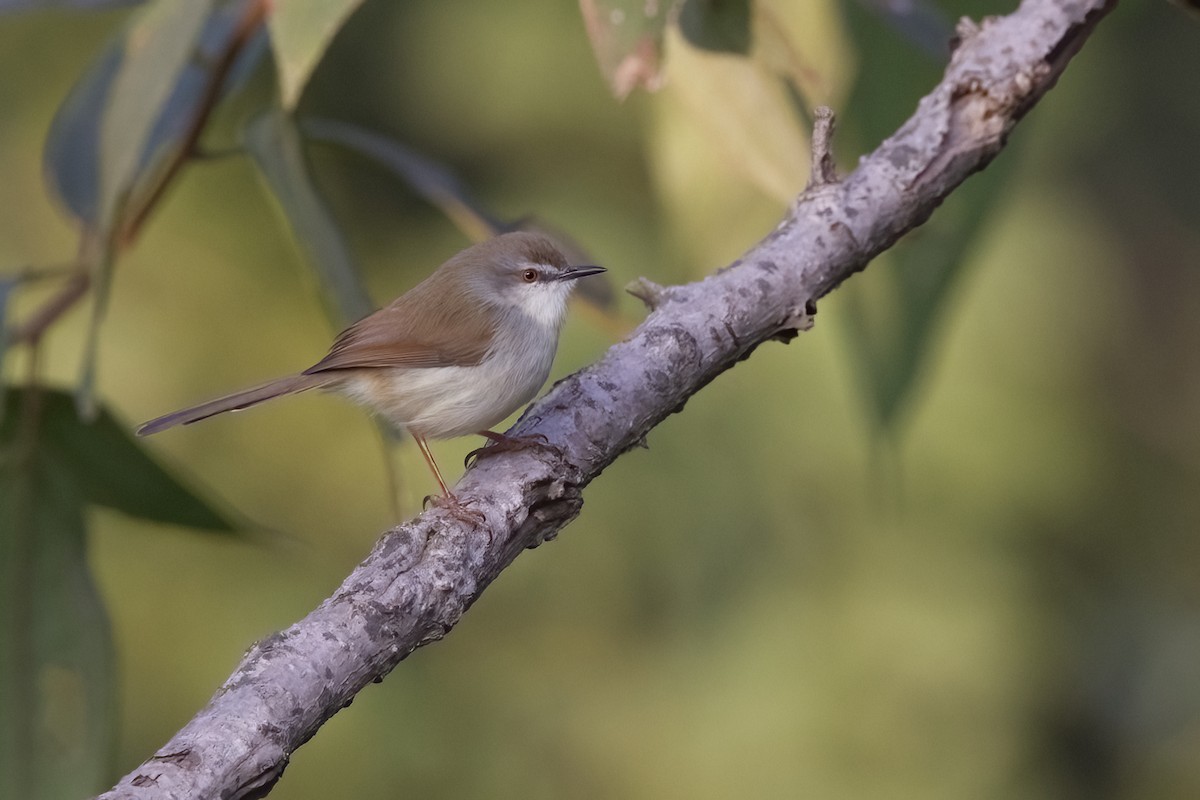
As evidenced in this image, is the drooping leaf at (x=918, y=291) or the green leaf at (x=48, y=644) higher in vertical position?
the green leaf at (x=48, y=644)

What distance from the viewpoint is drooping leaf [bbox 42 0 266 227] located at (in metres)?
2.82

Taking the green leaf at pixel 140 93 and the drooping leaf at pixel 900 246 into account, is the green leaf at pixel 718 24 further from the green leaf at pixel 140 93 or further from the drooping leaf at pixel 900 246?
the green leaf at pixel 140 93

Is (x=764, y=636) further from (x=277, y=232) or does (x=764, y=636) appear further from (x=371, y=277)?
(x=277, y=232)

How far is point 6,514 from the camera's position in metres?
2.70

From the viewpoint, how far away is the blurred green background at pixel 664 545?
4.44 metres

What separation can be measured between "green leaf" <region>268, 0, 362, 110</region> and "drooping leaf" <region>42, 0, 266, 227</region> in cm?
72

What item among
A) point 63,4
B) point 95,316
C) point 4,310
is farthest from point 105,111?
point 95,316

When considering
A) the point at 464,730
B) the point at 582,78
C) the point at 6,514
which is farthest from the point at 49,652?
the point at 582,78

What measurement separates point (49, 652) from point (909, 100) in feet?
7.41

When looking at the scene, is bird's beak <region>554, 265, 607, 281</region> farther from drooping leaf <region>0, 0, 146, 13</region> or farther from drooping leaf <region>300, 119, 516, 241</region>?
drooping leaf <region>0, 0, 146, 13</region>

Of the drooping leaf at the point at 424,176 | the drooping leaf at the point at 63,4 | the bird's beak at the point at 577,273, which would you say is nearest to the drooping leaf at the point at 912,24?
the bird's beak at the point at 577,273

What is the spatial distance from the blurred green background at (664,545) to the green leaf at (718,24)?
1.67m

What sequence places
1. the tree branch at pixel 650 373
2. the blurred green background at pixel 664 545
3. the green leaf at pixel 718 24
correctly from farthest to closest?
the blurred green background at pixel 664 545 < the green leaf at pixel 718 24 < the tree branch at pixel 650 373

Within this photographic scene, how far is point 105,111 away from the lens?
9.10 ft
